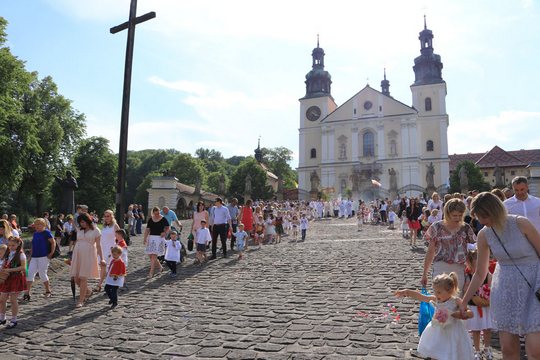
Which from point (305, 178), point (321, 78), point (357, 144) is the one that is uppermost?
point (321, 78)

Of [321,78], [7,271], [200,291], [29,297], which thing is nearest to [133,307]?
[200,291]

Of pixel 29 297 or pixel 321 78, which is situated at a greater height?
pixel 321 78

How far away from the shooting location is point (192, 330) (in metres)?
6.49

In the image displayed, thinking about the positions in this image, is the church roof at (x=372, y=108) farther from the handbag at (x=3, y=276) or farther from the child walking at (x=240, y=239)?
the handbag at (x=3, y=276)

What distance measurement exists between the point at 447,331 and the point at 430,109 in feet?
217

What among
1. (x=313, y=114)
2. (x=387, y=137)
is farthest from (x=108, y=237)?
(x=313, y=114)

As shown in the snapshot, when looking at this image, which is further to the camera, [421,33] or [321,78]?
[321,78]

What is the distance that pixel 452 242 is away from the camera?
17.7 feet

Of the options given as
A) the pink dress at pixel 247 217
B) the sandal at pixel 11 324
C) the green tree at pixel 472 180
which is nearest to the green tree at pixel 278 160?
the green tree at pixel 472 180

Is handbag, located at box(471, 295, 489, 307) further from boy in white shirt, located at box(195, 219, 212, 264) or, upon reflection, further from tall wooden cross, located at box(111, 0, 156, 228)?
boy in white shirt, located at box(195, 219, 212, 264)

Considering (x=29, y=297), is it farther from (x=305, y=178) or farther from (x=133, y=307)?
(x=305, y=178)

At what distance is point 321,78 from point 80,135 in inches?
1526

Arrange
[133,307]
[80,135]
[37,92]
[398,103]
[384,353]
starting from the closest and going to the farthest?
[384,353] < [133,307] < [37,92] < [80,135] < [398,103]

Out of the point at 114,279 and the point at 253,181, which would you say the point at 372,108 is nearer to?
the point at 253,181
